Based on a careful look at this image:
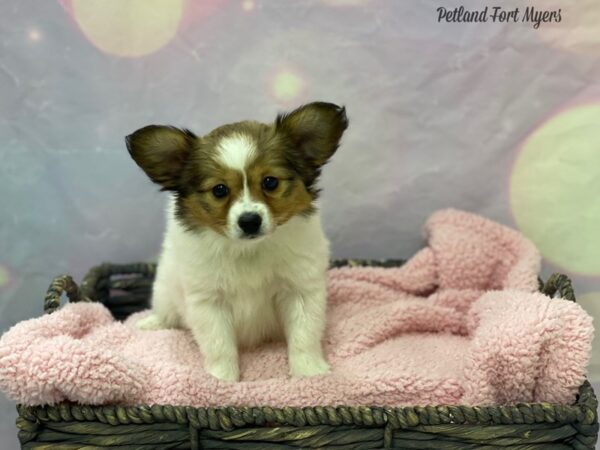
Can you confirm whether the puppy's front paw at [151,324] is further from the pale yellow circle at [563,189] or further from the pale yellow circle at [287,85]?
the pale yellow circle at [563,189]

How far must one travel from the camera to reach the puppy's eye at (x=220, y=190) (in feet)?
6.39

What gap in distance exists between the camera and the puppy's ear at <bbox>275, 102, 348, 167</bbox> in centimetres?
201

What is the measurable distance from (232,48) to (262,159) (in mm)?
1019

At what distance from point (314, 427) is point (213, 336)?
59 cm

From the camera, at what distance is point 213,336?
215 cm

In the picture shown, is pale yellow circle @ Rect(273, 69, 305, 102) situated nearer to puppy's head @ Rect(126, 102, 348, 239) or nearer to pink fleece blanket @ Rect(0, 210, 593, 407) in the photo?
puppy's head @ Rect(126, 102, 348, 239)

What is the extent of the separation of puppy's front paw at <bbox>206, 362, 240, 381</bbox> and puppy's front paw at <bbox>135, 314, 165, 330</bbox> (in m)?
0.47

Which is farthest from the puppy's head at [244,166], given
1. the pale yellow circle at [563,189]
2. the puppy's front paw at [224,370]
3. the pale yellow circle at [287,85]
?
the pale yellow circle at [563,189]

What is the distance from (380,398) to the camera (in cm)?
195

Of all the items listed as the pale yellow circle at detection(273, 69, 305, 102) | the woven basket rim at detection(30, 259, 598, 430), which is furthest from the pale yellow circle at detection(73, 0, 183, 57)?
the woven basket rim at detection(30, 259, 598, 430)

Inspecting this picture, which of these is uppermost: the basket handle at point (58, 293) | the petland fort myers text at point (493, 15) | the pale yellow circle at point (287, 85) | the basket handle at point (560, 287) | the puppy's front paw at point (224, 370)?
the petland fort myers text at point (493, 15)

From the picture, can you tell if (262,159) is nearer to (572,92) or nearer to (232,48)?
(232,48)

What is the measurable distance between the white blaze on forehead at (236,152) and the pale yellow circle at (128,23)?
3.32 ft

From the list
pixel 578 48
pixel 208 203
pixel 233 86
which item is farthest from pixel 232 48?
pixel 578 48
